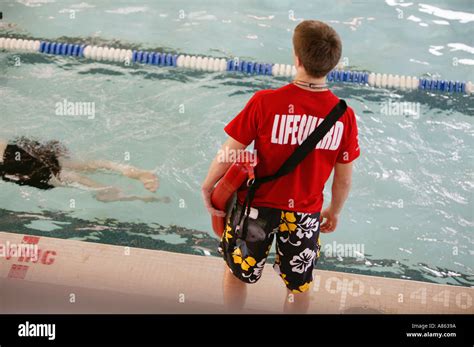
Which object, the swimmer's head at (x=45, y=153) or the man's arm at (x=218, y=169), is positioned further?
the swimmer's head at (x=45, y=153)

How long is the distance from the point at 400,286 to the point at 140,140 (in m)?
2.37

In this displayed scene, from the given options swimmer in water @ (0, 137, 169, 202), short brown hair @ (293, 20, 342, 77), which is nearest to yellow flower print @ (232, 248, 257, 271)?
short brown hair @ (293, 20, 342, 77)

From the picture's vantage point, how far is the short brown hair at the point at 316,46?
87.4 inches

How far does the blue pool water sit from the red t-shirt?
1324 millimetres

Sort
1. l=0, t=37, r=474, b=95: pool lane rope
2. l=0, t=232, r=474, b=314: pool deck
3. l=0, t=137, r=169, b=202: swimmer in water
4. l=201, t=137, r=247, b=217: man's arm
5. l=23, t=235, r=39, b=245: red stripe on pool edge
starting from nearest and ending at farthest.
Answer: l=201, t=137, r=247, b=217: man's arm → l=0, t=232, r=474, b=314: pool deck → l=23, t=235, r=39, b=245: red stripe on pool edge → l=0, t=137, r=169, b=202: swimmer in water → l=0, t=37, r=474, b=95: pool lane rope

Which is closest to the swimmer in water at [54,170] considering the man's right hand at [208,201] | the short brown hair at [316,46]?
the man's right hand at [208,201]

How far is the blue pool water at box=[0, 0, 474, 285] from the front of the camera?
3902 mm

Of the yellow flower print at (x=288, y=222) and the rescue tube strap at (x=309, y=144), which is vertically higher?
the rescue tube strap at (x=309, y=144)

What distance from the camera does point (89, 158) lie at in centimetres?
438

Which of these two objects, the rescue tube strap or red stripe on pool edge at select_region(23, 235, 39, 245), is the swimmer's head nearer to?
red stripe on pool edge at select_region(23, 235, 39, 245)

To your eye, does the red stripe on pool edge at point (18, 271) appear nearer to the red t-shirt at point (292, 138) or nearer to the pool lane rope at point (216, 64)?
the red t-shirt at point (292, 138)

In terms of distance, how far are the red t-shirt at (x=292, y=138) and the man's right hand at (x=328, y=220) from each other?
222 millimetres
